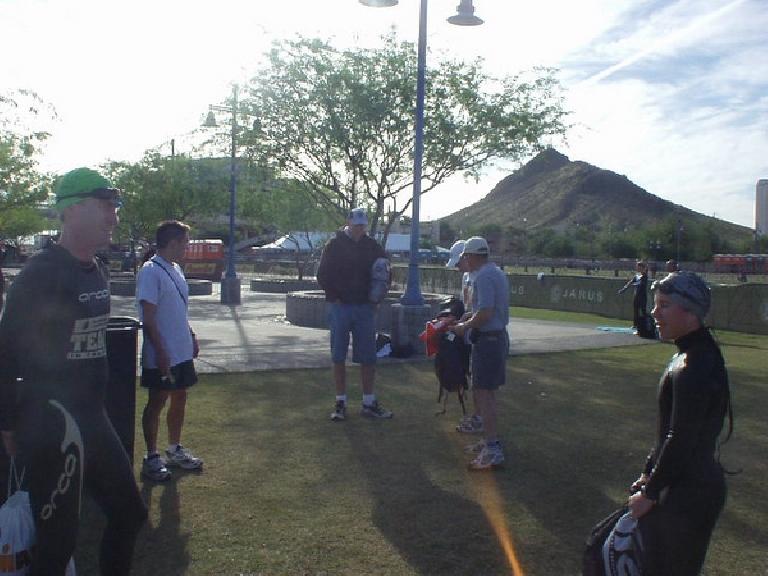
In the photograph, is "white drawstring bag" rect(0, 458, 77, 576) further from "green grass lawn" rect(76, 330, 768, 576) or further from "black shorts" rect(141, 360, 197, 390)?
"black shorts" rect(141, 360, 197, 390)

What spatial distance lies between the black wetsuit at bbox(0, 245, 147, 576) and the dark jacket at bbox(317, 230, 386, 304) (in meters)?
4.44

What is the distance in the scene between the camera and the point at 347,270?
755 centimetres

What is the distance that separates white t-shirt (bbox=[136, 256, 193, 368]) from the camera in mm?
5502

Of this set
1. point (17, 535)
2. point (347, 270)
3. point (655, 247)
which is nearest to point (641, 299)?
point (347, 270)

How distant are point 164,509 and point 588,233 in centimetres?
12968

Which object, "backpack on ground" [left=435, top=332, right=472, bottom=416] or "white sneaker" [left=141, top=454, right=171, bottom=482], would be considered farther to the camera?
"backpack on ground" [left=435, top=332, right=472, bottom=416]

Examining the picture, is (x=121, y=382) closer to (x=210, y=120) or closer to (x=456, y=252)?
(x=456, y=252)

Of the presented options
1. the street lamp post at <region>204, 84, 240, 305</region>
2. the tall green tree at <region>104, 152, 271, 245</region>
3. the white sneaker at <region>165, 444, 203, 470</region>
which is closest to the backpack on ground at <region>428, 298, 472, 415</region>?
the white sneaker at <region>165, 444, 203, 470</region>

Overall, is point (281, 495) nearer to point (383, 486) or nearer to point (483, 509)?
point (383, 486)

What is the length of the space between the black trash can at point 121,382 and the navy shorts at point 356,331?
8.55 ft

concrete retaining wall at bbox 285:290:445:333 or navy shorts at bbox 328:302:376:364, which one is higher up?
navy shorts at bbox 328:302:376:364

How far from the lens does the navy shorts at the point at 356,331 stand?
762 cm

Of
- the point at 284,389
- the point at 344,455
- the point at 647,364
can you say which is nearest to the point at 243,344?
the point at 284,389

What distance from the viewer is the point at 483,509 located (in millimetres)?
5129
